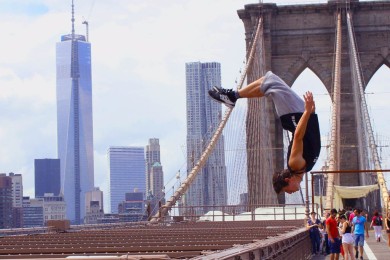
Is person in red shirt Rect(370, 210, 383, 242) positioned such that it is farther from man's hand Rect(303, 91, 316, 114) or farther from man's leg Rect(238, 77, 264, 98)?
man's hand Rect(303, 91, 316, 114)

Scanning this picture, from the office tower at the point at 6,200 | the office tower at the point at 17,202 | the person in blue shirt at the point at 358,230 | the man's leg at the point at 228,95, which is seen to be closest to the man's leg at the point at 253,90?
the man's leg at the point at 228,95

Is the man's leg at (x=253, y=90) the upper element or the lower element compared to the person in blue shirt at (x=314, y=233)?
upper

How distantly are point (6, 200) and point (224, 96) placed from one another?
13519 centimetres

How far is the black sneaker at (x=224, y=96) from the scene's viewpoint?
827 cm

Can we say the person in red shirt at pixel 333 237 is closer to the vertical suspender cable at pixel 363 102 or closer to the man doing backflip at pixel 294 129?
the man doing backflip at pixel 294 129

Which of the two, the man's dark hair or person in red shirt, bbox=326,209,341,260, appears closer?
the man's dark hair

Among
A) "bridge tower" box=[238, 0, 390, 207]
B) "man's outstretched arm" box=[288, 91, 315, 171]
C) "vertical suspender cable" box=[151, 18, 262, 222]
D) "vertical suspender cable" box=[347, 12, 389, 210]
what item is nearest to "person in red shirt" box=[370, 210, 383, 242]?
"vertical suspender cable" box=[151, 18, 262, 222]

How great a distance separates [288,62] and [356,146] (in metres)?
6.04

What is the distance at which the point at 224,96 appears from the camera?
27.2 feet

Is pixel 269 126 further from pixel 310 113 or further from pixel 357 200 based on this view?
pixel 310 113

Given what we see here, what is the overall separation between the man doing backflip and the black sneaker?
0.68m

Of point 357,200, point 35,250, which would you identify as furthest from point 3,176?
point 35,250

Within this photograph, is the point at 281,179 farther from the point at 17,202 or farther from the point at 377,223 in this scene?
the point at 17,202

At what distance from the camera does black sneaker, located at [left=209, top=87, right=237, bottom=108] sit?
27.1ft
